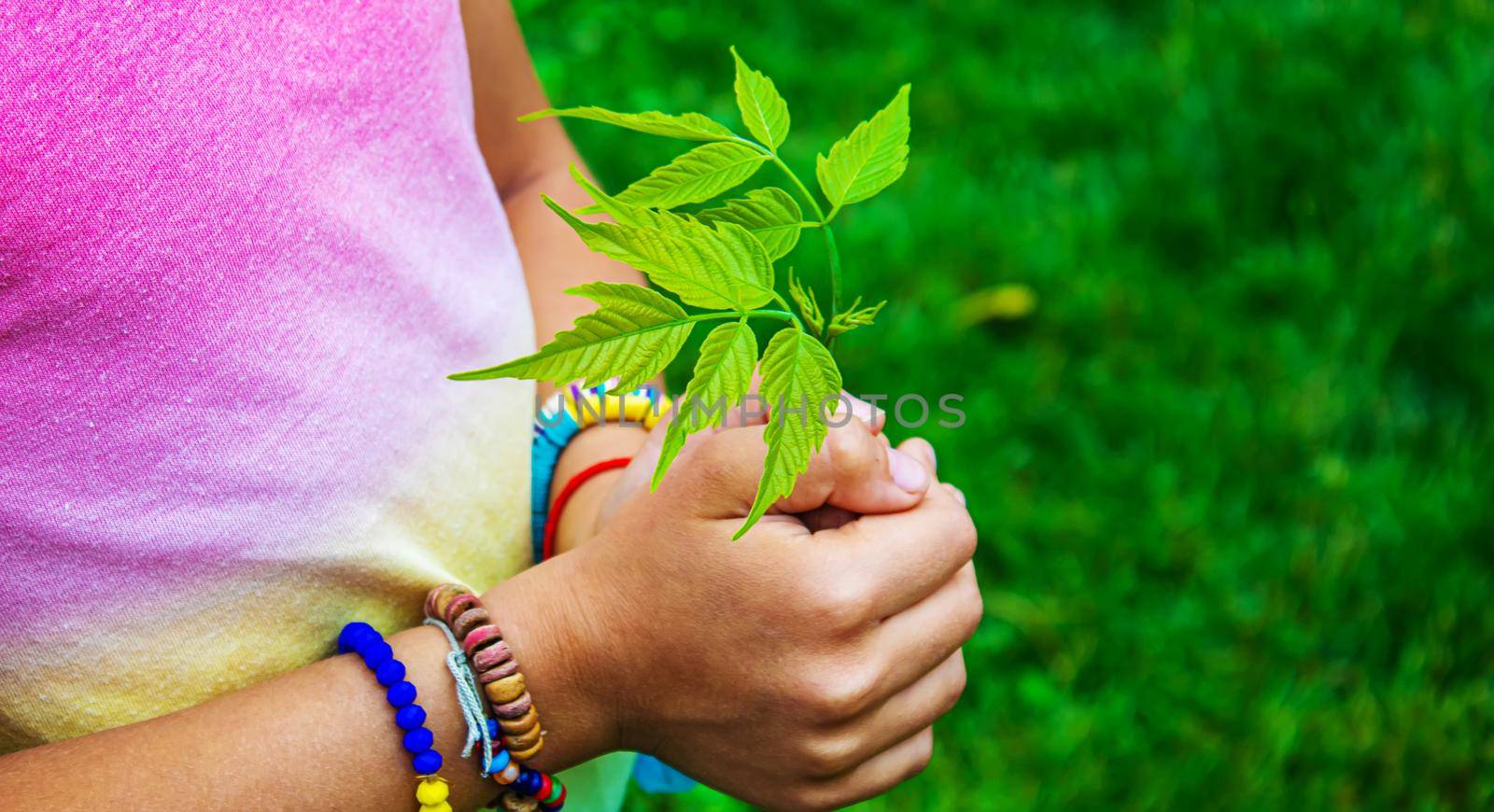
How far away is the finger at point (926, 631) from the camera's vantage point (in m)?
1.00

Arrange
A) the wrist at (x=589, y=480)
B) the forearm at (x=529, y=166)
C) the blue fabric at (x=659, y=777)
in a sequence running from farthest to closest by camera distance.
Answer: the blue fabric at (x=659, y=777)
the forearm at (x=529, y=166)
the wrist at (x=589, y=480)

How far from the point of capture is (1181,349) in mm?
2459

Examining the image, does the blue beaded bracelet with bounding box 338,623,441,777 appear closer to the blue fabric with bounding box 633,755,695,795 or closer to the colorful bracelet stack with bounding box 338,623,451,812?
the colorful bracelet stack with bounding box 338,623,451,812

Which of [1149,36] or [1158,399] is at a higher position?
[1149,36]

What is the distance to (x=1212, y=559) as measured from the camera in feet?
7.04

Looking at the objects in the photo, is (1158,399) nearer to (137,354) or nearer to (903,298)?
(903,298)

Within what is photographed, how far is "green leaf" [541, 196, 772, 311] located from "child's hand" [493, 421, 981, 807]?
221 millimetres

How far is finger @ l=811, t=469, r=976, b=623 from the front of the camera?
3.17 feet

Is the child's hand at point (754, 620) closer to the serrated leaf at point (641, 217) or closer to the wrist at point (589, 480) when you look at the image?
the wrist at point (589, 480)

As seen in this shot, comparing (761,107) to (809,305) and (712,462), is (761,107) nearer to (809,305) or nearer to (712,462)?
(809,305)

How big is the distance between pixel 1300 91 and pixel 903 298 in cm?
103

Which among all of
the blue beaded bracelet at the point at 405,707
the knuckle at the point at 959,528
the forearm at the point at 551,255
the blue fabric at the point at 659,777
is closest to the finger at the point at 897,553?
the knuckle at the point at 959,528

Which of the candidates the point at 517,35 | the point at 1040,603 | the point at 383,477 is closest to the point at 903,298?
the point at 1040,603

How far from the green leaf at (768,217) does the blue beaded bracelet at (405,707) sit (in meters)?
0.42
